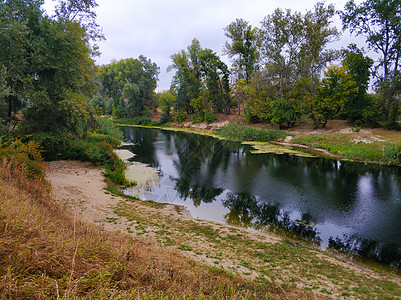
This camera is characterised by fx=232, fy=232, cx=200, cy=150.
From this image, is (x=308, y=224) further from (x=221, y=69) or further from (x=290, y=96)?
(x=221, y=69)

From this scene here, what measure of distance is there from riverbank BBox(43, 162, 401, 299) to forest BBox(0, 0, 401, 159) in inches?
251

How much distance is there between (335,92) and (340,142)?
27.7 ft

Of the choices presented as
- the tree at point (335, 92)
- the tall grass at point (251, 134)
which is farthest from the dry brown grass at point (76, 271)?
the tree at point (335, 92)

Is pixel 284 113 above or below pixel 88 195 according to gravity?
above

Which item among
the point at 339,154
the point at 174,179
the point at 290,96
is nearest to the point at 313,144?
the point at 339,154

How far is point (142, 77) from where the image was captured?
2338 inches

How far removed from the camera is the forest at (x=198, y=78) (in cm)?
1330

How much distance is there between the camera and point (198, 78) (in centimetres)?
5334

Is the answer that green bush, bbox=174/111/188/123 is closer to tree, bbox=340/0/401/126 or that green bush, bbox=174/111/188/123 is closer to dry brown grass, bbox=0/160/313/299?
tree, bbox=340/0/401/126

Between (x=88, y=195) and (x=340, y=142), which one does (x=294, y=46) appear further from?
(x=88, y=195)

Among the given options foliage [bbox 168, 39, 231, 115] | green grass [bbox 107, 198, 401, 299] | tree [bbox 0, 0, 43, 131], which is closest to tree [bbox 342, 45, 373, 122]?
foliage [bbox 168, 39, 231, 115]

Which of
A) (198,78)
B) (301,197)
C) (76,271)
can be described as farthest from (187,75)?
(76,271)

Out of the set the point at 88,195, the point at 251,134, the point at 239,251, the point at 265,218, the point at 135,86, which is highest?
the point at 135,86

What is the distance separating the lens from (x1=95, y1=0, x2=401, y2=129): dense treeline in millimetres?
28156
